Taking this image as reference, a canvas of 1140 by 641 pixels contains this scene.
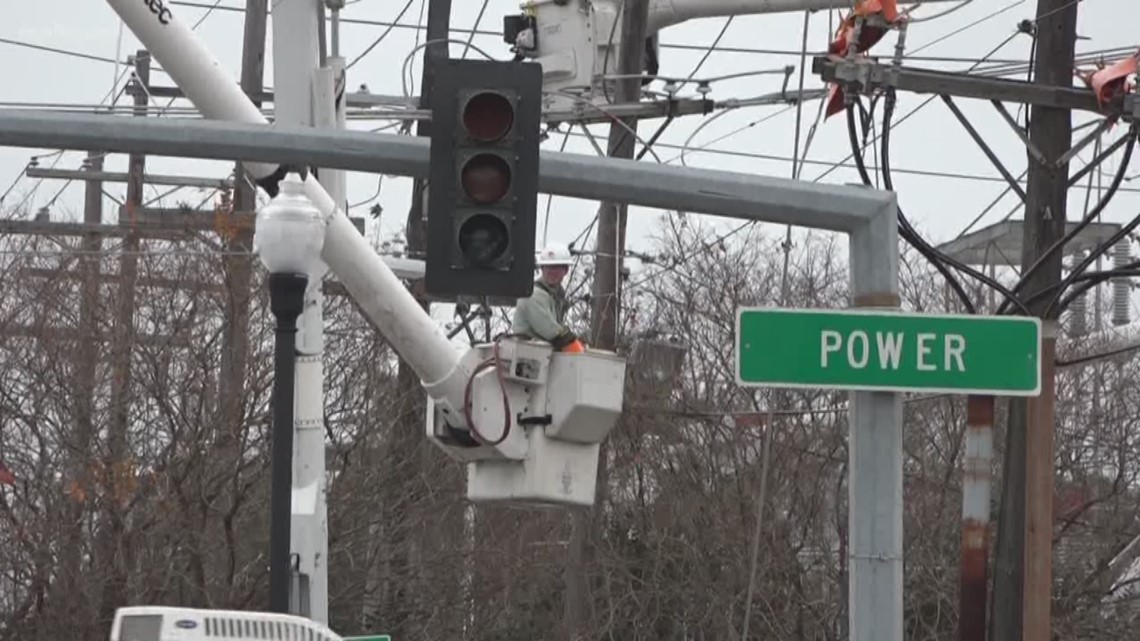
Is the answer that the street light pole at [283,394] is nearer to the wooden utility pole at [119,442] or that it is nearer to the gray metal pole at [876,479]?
the gray metal pole at [876,479]

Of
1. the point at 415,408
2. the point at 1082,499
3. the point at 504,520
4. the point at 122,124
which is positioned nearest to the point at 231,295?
the point at 415,408

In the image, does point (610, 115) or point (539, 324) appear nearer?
point (539, 324)

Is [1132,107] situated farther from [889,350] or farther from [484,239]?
[484,239]

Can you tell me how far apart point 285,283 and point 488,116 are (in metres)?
2.92

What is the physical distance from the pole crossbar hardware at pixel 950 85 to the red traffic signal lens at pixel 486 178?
548 centimetres

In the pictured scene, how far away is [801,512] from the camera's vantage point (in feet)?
101

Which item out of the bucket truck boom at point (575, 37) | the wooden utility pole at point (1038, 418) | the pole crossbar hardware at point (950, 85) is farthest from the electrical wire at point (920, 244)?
the bucket truck boom at point (575, 37)

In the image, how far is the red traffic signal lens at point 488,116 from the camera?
34.2 feet

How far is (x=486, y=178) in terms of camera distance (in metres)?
10.5

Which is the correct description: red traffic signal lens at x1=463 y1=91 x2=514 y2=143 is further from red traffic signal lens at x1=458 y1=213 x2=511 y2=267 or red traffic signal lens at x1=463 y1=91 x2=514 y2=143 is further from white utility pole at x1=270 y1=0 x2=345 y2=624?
white utility pole at x1=270 y1=0 x2=345 y2=624

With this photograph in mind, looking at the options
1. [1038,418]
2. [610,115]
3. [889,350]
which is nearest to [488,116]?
[889,350]

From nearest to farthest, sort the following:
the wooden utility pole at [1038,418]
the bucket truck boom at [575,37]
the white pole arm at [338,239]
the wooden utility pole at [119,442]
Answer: the white pole arm at [338,239] < the wooden utility pole at [1038,418] < the wooden utility pole at [119,442] < the bucket truck boom at [575,37]

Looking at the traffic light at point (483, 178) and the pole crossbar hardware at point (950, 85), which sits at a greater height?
the pole crossbar hardware at point (950, 85)

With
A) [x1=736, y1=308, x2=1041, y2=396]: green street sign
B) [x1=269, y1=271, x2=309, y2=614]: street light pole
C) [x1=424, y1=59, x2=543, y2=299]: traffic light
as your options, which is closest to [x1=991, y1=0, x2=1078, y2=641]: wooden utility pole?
[x1=736, y1=308, x2=1041, y2=396]: green street sign
